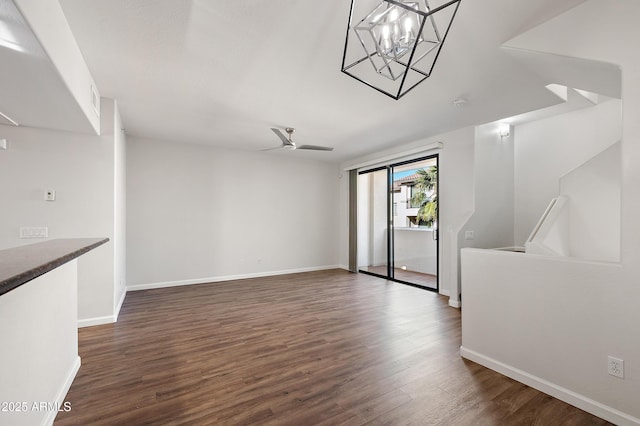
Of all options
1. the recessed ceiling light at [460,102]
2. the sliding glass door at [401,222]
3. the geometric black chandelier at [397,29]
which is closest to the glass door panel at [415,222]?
the sliding glass door at [401,222]

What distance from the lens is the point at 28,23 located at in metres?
1.45

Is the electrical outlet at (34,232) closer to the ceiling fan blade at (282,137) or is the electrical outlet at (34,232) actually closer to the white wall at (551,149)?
the ceiling fan blade at (282,137)

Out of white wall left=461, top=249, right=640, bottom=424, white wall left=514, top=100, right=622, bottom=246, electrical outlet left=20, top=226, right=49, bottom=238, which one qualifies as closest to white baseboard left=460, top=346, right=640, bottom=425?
white wall left=461, top=249, right=640, bottom=424

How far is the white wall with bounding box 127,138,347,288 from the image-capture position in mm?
4988

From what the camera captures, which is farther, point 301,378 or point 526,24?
point 301,378

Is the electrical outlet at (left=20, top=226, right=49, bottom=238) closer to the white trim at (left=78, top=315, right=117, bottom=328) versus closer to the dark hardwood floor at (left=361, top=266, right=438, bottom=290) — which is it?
the white trim at (left=78, top=315, right=117, bottom=328)

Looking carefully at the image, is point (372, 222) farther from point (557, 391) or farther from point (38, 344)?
point (38, 344)

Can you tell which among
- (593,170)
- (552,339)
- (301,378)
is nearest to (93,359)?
(301,378)

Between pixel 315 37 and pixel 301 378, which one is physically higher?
pixel 315 37

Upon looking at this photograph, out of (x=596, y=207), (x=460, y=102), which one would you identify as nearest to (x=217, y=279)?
(x=460, y=102)

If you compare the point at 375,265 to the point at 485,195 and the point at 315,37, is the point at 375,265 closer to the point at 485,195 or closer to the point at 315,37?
the point at 485,195

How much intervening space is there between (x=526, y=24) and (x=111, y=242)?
4.61 meters

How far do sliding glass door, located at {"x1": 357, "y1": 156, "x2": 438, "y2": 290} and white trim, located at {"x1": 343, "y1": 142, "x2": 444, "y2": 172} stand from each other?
134 millimetres

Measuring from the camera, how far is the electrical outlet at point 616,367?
173cm
